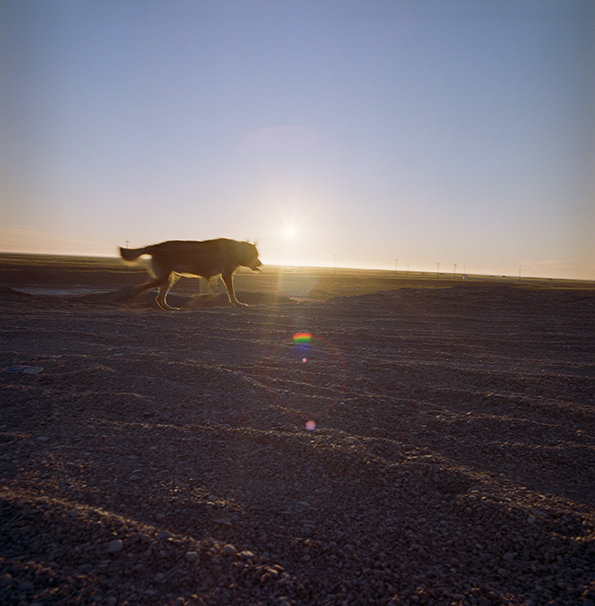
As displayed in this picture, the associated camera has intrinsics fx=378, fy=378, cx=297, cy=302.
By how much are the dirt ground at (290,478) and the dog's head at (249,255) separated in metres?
6.99

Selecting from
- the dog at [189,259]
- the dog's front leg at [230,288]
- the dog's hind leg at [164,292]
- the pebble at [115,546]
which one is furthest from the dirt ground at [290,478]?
the dog's front leg at [230,288]

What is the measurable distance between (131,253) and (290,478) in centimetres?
975

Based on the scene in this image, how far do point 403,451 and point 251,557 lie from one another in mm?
1394

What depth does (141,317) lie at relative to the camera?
802 cm

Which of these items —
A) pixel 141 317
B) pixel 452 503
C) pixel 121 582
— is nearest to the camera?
pixel 121 582

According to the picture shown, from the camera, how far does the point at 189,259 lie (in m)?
10.9

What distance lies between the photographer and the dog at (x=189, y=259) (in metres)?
10.6

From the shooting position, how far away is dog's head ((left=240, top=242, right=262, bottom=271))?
39.3 feet

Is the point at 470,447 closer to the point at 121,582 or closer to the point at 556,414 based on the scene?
the point at 556,414

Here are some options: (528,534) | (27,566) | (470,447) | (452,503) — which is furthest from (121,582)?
(470,447)

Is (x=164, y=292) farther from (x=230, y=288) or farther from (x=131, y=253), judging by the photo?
(x=230, y=288)

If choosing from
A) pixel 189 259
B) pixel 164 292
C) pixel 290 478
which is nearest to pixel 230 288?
pixel 189 259

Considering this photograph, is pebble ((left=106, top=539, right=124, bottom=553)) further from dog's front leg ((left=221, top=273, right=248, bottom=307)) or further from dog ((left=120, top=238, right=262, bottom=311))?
dog's front leg ((left=221, top=273, right=248, bottom=307))

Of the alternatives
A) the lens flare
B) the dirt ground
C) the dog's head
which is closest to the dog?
the dog's head
